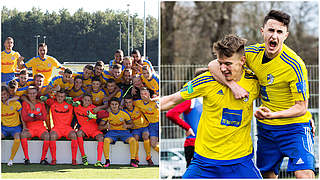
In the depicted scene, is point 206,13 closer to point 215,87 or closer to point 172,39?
point 172,39

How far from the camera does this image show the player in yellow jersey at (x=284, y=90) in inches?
158

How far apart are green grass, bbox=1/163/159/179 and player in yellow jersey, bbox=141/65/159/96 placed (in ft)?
3.21

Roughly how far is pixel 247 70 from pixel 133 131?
2003 mm

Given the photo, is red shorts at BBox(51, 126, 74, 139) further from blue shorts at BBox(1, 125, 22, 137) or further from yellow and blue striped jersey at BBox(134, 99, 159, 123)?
yellow and blue striped jersey at BBox(134, 99, 159, 123)

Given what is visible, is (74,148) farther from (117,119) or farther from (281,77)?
(281,77)

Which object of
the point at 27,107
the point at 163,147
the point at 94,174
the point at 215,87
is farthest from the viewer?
the point at 163,147

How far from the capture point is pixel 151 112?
554 cm

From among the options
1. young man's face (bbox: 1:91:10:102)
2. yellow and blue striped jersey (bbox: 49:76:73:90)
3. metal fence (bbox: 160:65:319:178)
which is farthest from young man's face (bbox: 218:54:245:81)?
metal fence (bbox: 160:65:319:178)

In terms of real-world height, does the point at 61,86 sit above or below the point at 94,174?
above

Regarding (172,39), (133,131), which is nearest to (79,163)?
(133,131)

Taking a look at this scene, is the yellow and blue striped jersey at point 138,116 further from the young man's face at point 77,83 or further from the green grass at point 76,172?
the young man's face at point 77,83

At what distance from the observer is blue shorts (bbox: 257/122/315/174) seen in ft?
13.4

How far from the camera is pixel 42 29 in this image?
527 cm

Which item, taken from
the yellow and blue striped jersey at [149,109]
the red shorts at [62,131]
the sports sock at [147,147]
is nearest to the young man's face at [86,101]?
the red shorts at [62,131]
